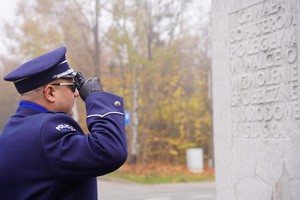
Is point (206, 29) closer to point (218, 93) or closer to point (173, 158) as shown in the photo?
point (173, 158)

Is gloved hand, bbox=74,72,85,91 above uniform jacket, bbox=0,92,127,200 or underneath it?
above

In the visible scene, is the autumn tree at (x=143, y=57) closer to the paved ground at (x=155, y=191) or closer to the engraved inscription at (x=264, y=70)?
the paved ground at (x=155, y=191)

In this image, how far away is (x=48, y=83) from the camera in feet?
6.85

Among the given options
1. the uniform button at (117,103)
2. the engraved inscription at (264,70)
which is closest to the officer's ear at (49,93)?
the uniform button at (117,103)

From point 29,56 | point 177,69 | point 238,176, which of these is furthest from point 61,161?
point 177,69

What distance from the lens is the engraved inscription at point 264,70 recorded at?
3.30 metres

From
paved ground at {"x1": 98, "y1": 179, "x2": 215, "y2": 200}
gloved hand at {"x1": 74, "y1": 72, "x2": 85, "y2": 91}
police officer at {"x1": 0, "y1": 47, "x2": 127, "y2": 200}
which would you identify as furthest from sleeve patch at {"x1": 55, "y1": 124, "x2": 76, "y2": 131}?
paved ground at {"x1": 98, "y1": 179, "x2": 215, "y2": 200}

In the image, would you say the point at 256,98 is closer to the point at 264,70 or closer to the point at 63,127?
the point at 264,70

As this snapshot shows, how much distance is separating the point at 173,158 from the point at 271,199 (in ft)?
66.6

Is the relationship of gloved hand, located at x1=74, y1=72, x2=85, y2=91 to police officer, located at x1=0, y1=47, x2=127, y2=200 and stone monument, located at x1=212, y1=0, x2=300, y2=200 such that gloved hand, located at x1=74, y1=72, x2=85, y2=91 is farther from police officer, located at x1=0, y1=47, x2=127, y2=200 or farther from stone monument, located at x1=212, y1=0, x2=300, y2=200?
stone monument, located at x1=212, y1=0, x2=300, y2=200

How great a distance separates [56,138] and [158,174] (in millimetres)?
17492

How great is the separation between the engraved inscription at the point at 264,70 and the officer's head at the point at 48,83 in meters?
1.83

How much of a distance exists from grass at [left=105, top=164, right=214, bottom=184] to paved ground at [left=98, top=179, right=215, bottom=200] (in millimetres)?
755

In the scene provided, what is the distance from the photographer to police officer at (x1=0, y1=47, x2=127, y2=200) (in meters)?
1.88
